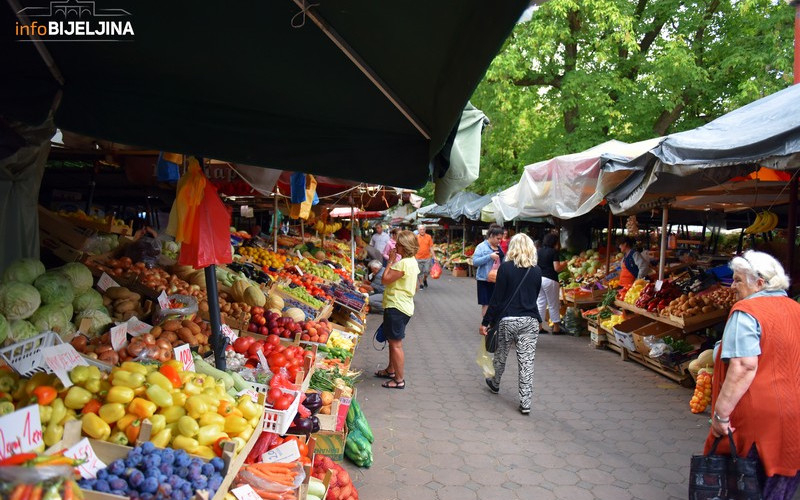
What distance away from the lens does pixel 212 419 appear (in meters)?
2.74

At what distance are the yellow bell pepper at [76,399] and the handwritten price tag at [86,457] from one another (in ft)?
1.09

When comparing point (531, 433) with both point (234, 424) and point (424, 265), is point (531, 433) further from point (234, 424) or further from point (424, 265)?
point (424, 265)

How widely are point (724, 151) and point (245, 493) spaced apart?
4518mm

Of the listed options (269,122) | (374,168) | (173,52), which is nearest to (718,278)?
(374,168)

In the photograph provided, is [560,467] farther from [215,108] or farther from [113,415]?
[215,108]

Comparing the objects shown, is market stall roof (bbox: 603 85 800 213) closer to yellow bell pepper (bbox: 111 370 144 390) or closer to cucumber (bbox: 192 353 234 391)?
cucumber (bbox: 192 353 234 391)

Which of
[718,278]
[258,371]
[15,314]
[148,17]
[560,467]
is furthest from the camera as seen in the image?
[718,278]

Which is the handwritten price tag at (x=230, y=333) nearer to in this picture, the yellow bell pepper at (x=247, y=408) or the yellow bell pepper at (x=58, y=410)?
the yellow bell pepper at (x=247, y=408)

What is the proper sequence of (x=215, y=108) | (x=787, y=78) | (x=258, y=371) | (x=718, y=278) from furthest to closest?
(x=787, y=78), (x=718, y=278), (x=258, y=371), (x=215, y=108)

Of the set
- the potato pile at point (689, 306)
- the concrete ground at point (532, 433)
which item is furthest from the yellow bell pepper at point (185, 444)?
the potato pile at point (689, 306)

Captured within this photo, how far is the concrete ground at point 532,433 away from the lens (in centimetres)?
461

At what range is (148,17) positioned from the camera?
8.41ft

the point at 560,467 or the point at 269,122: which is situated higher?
the point at 269,122

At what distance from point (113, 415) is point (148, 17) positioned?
6.19 feet
